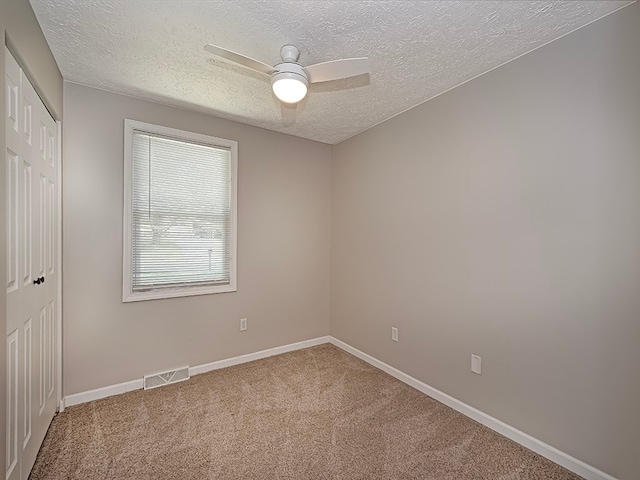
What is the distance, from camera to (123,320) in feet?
8.57

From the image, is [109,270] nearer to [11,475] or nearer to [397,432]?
[11,475]

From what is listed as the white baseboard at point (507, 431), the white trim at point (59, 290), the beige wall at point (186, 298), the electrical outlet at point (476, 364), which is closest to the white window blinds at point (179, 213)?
the beige wall at point (186, 298)

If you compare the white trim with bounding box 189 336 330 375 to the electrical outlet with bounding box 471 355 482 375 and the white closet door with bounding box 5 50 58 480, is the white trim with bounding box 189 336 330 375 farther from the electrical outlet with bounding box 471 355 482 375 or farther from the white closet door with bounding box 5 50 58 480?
the electrical outlet with bounding box 471 355 482 375

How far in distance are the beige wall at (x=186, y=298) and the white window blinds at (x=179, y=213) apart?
14 centimetres

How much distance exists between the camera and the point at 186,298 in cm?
290

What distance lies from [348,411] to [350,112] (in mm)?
2584

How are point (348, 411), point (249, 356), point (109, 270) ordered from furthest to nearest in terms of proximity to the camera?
point (249, 356)
point (109, 270)
point (348, 411)

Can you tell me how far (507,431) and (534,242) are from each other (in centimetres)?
129

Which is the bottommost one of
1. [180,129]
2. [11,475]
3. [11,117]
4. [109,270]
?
[11,475]

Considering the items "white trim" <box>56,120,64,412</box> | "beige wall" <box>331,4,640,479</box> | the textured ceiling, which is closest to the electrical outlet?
"beige wall" <box>331,4,640,479</box>

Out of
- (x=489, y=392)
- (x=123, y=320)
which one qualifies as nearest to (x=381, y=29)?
(x=489, y=392)

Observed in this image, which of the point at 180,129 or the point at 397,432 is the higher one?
the point at 180,129

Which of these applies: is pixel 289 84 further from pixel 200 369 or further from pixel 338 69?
pixel 200 369

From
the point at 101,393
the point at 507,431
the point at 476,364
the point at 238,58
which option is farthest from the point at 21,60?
the point at 507,431
